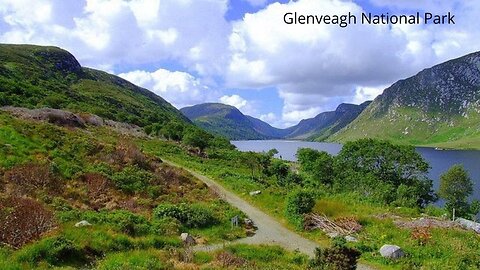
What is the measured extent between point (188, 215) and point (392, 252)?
39.6 ft

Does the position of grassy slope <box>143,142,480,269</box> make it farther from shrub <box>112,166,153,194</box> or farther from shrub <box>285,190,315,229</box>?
shrub <box>112,166,153,194</box>

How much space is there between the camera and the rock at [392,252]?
19.2 m

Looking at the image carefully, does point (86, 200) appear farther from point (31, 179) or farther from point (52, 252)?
point (52, 252)

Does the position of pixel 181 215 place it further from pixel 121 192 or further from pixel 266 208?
pixel 266 208

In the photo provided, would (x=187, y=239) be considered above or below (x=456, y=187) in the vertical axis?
above

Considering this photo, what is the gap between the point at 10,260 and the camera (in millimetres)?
12508

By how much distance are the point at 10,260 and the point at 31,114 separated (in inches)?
1822

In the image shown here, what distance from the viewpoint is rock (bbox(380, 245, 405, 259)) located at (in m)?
19.2

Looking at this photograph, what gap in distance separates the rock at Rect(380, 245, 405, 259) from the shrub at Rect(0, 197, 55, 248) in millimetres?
15361

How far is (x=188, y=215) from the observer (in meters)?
24.9

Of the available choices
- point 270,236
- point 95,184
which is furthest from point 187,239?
point 95,184

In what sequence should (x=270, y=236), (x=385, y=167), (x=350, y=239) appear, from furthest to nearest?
1. (x=385, y=167)
2. (x=270, y=236)
3. (x=350, y=239)

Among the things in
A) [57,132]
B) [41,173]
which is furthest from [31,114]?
[41,173]

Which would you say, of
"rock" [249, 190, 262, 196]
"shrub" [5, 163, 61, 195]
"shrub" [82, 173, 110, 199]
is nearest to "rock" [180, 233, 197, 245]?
"shrub" [82, 173, 110, 199]
